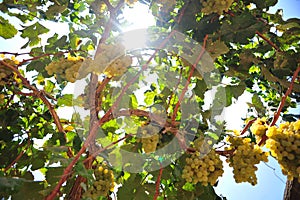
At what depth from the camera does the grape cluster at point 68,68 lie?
1768 millimetres

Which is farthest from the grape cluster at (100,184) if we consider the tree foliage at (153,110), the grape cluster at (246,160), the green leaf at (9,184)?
the grape cluster at (246,160)

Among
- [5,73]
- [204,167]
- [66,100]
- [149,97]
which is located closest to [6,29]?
[5,73]

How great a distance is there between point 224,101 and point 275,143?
31.9 inches

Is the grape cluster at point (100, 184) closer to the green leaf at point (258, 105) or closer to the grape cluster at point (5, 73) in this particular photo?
the grape cluster at point (5, 73)

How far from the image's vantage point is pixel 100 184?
1.63 meters

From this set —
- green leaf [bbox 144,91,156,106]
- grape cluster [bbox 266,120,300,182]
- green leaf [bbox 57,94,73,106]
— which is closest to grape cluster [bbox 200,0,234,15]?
grape cluster [bbox 266,120,300,182]

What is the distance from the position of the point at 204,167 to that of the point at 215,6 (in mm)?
732

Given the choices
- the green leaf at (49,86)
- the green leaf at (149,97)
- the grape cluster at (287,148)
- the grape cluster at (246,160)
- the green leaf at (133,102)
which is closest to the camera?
the grape cluster at (287,148)

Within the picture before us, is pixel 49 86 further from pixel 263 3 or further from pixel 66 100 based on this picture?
pixel 263 3

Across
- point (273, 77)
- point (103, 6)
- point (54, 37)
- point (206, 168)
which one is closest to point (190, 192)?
point (206, 168)

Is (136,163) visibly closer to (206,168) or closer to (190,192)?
(190,192)

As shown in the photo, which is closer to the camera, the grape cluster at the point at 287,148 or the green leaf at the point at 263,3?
the grape cluster at the point at 287,148

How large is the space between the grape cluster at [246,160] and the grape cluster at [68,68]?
85 centimetres

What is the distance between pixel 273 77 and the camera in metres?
1.81
